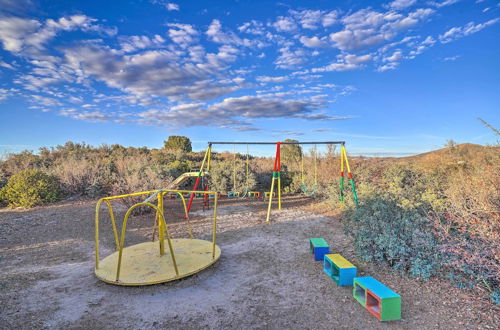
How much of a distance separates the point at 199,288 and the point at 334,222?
191 inches

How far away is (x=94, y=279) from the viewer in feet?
14.2

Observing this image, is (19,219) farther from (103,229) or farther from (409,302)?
(409,302)

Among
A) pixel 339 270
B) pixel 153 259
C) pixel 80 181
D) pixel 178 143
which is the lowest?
pixel 153 259

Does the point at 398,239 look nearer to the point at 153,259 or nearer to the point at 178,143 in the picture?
the point at 153,259

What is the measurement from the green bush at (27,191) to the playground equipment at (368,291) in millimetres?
10006

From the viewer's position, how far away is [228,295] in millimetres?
3801

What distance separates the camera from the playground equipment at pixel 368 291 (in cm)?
316

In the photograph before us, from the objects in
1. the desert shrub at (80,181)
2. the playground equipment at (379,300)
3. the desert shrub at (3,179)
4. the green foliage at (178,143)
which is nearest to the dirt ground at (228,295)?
the playground equipment at (379,300)

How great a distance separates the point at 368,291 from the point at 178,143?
1251 inches

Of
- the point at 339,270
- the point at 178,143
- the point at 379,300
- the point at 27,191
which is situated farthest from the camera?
the point at 178,143

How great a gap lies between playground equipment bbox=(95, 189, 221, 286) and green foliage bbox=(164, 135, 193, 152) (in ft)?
92.7

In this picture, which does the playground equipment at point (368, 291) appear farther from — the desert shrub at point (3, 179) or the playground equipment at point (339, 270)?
the desert shrub at point (3, 179)

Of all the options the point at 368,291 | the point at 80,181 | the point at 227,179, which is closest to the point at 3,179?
the point at 80,181

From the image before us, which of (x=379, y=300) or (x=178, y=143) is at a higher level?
(x=178, y=143)
